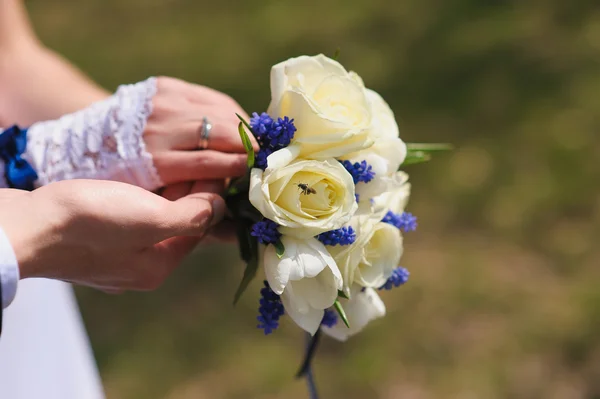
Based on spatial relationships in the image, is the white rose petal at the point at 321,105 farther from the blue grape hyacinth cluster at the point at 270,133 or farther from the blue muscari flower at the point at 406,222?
the blue muscari flower at the point at 406,222

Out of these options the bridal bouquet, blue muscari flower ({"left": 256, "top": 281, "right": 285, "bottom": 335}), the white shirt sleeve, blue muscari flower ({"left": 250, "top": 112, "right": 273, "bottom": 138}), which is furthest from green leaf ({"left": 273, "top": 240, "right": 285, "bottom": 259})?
the white shirt sleeve

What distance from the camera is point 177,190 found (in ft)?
5.29

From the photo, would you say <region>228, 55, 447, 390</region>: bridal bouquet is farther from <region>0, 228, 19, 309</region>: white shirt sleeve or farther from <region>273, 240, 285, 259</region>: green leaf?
<region>0, 228, 19, 309</region>: white shirt sleeve

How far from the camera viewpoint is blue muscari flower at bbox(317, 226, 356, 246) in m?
1.35

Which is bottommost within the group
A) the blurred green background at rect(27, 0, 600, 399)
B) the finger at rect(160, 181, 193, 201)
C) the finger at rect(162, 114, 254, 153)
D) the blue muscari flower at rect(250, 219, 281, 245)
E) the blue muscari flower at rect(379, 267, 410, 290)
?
the blurred green background at rect(27, 0, 600, 399)

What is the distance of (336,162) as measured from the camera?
134cm

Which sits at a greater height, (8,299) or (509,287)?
(8,299)

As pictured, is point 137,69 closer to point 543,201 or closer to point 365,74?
point 365,74

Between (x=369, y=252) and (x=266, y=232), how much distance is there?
0.77 feet

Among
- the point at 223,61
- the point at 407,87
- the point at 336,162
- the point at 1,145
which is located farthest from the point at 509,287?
the point at 223,61

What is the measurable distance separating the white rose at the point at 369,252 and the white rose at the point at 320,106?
0.53 ft

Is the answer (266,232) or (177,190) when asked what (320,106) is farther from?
(177,190)

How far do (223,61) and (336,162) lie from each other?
396 centimetres

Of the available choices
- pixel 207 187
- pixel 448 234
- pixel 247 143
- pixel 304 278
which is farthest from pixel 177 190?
pixel 448 234
